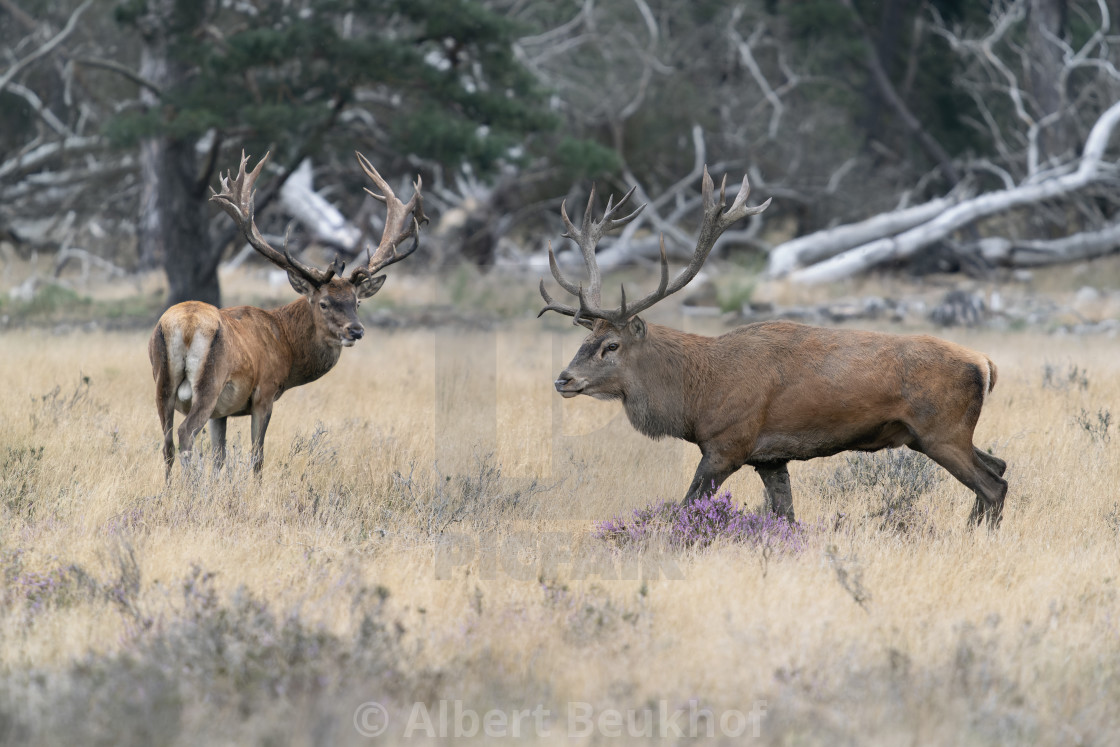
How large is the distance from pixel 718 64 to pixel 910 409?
23924 millimetres

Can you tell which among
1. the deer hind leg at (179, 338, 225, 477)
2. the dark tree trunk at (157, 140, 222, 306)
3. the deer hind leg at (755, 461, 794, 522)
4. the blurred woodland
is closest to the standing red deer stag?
the deer hind leg at (179, 338, 225, 477)

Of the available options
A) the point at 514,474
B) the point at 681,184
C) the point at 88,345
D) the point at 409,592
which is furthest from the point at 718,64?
the point at 409,592

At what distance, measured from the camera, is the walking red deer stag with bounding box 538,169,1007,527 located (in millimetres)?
6426

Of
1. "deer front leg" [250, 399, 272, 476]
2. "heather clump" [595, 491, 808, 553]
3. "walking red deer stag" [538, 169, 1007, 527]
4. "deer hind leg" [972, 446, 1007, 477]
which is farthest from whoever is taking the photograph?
"deer front leg" [250, 399, 272, 476]

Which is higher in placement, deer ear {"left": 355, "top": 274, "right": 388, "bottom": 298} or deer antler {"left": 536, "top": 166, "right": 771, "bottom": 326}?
deer antler {"left": 536, "top": 166, "right": 771, "bottom": 326}

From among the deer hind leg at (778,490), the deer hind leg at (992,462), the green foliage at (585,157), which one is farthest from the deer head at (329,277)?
the green foliage at (585,157)

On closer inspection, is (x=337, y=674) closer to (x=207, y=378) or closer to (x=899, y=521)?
(x=207, y=378)

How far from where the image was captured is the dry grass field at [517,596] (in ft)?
13.1

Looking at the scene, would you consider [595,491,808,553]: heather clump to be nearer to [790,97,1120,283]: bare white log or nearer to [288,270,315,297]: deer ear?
[288,270,315,297]: deer ear

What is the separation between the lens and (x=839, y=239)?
2106 cm

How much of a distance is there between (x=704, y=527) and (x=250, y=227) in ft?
12.8

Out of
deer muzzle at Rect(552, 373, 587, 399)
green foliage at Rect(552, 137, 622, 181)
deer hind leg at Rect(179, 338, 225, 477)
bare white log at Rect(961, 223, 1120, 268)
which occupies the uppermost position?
green foliage at Rect(552, 137, 622, 181)

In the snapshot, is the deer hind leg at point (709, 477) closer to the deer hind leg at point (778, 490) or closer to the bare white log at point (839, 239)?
the deer hind leg at point (778, 490)

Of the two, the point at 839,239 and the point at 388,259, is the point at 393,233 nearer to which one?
the point at 388,259
